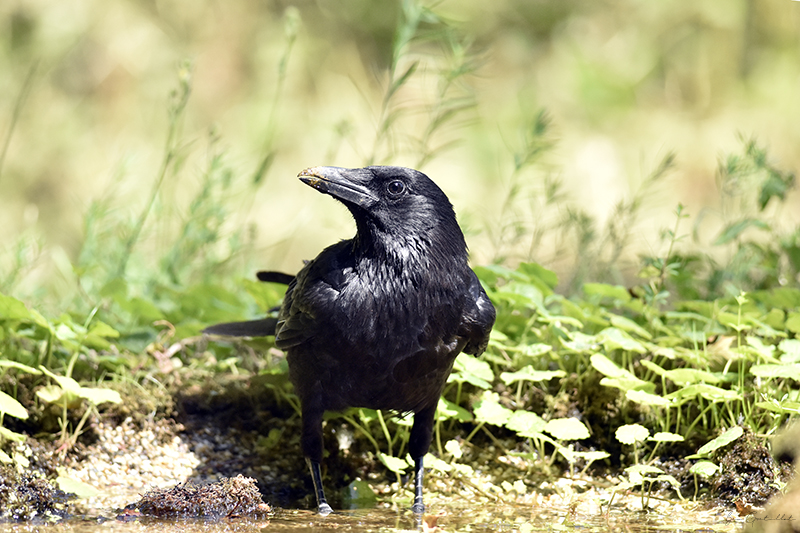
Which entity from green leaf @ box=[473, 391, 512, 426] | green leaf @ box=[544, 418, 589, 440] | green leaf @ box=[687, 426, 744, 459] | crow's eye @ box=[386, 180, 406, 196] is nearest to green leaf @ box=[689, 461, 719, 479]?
green leaf @ box=[687, 426, 744, 459]

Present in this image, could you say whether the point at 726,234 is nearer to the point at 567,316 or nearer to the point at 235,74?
the point at 567,316

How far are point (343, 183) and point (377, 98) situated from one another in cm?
711

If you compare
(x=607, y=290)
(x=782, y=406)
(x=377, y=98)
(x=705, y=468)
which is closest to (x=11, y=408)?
(x=705, y=468)

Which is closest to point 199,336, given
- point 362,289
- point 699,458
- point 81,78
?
point 362,289

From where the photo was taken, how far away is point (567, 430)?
3.15m

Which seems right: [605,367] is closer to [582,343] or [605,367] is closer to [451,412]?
[582,343]

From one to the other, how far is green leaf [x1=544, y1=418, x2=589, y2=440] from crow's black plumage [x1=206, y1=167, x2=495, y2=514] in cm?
46

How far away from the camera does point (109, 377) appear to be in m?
4.03

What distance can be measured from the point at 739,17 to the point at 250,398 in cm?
830

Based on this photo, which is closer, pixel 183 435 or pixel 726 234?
pixel 183 435

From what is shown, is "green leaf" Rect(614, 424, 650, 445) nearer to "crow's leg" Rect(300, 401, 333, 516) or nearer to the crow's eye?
"crow's leg" Rect(300, 401, 333, 516)

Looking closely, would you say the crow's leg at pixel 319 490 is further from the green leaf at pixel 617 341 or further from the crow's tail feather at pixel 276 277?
the green leaf at pixel 617 341

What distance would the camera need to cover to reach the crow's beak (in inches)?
127

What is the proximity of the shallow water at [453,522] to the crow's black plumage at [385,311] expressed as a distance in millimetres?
194
